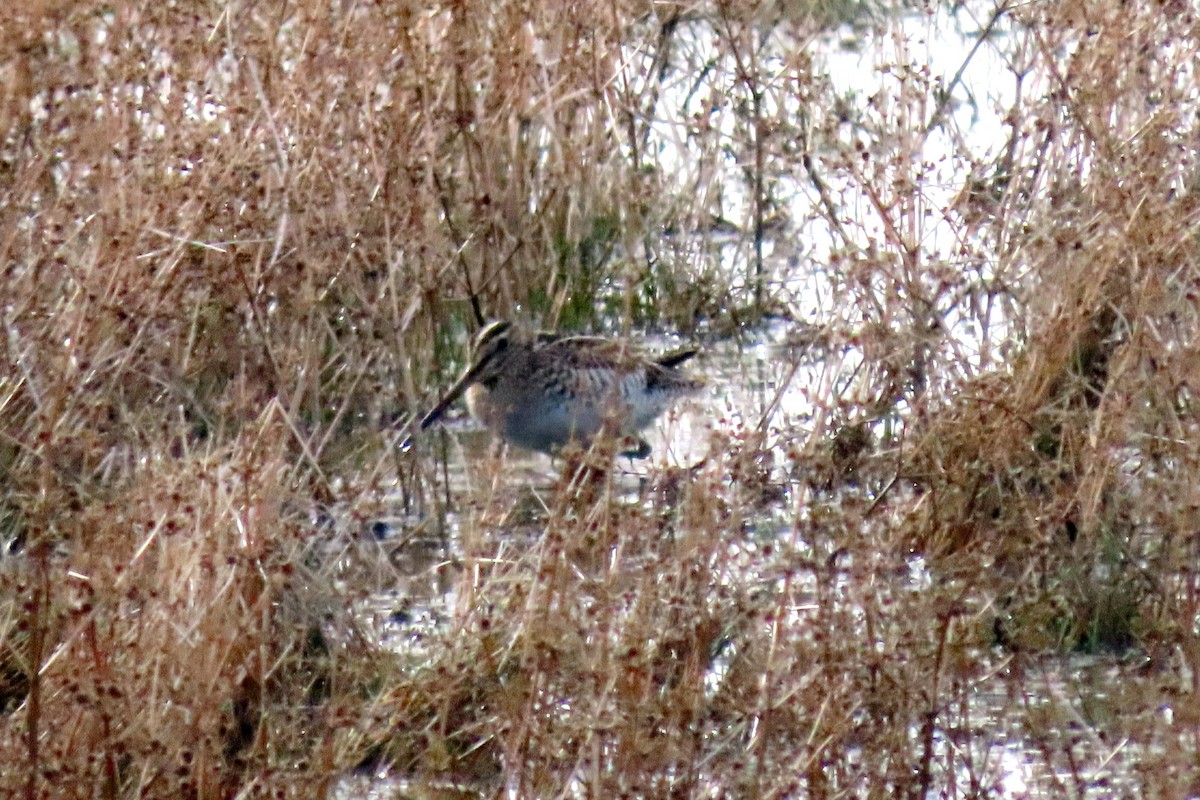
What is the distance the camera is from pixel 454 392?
6.89m

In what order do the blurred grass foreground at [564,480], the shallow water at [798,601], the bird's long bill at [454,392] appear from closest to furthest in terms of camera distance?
the blurred grass foreground at [564,480] < the shallow water at [798,601] < the bird's long bill at [454,392]

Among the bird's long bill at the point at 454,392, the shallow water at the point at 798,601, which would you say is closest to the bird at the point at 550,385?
the bird's long bill at the point at 454,392

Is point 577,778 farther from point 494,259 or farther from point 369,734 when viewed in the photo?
point 494,259

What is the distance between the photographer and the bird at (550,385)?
6.84m

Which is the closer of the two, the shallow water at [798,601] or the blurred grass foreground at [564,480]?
the blurred grass foreground at [564,480]

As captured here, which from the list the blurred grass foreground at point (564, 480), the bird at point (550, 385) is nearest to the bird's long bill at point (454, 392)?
the bird at point (550, 385)

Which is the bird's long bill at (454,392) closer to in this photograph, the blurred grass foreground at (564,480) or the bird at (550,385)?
the bird at (550,385)

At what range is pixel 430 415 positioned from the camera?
6738 millimetres

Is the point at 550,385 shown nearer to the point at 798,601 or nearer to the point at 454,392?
the point at 454,392

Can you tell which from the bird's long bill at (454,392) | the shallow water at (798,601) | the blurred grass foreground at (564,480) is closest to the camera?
the blurred grass foreground at (564,480)

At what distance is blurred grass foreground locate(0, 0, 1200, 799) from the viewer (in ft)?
13.4

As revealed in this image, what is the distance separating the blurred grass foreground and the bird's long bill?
0.13 m

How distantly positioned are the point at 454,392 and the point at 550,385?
11.6 inches

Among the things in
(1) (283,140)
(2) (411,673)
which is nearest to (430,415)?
(1) (283,140)
